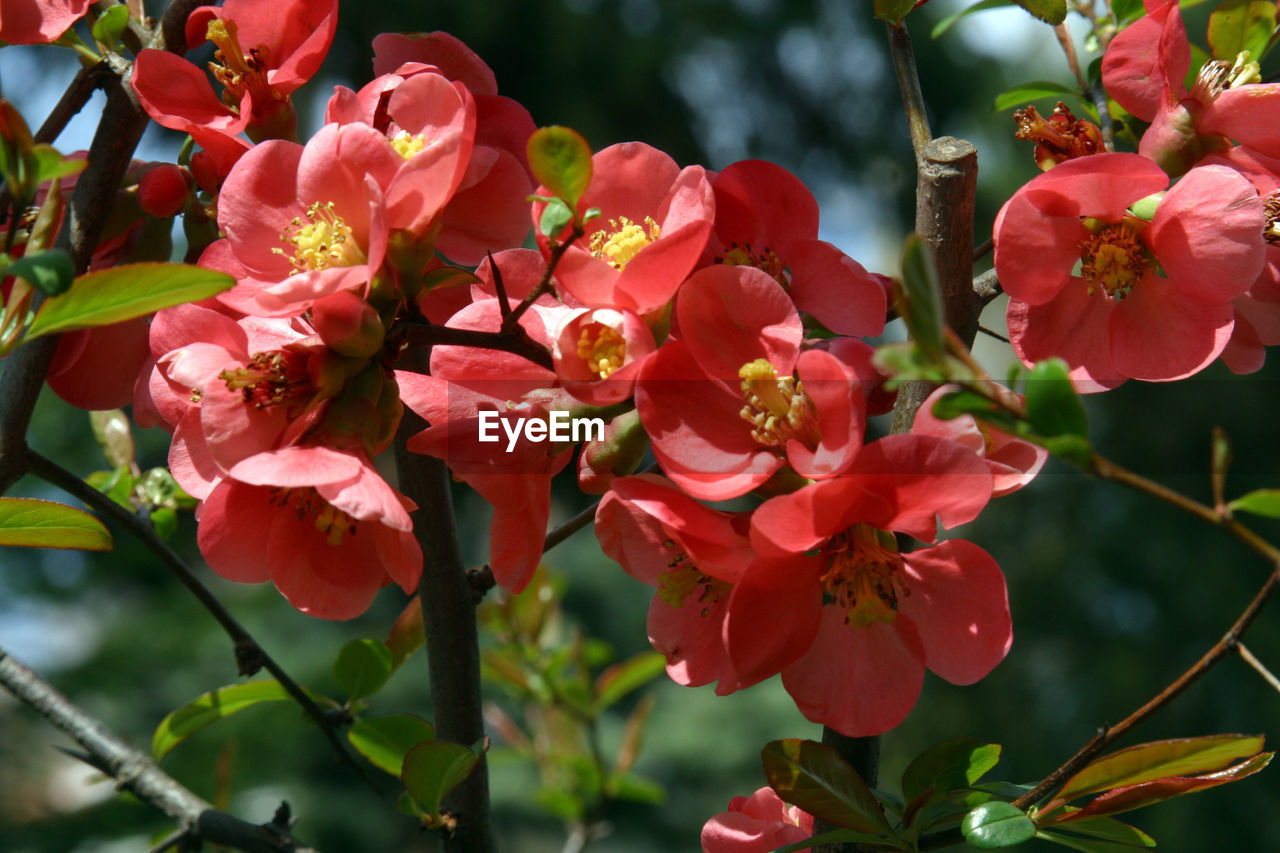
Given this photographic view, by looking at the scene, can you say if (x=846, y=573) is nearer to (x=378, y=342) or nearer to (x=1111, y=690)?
(x=378, y=342)

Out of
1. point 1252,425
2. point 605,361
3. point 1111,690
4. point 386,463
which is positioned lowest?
point 1111,690

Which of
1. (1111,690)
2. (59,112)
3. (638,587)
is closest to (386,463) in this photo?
(59,112)

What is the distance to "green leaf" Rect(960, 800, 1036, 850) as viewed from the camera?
39 cm

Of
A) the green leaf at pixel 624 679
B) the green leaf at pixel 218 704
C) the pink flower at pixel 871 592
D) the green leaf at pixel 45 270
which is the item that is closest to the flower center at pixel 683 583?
the pink flower at pixel 871 592

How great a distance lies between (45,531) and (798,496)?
372 mm

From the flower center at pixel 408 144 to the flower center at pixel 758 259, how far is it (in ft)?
0.50

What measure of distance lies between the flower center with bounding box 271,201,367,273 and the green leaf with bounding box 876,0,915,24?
11.1 inches

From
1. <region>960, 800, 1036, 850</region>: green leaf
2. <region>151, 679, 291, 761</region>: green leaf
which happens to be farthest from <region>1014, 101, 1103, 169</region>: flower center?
<region>151, 679, 291, 761</region>: green leaf

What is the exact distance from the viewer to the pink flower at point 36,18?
0.52m

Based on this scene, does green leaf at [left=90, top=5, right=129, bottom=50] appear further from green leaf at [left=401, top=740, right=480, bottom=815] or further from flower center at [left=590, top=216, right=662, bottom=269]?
green leaf at [left=401, top=740, right=480, bottom=815]

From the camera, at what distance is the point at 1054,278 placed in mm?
470

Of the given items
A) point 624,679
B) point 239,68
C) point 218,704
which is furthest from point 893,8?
point 624,679

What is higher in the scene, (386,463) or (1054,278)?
(1054,278)

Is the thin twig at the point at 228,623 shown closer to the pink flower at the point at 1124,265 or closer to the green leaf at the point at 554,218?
the green leaf at the point at 554,218
